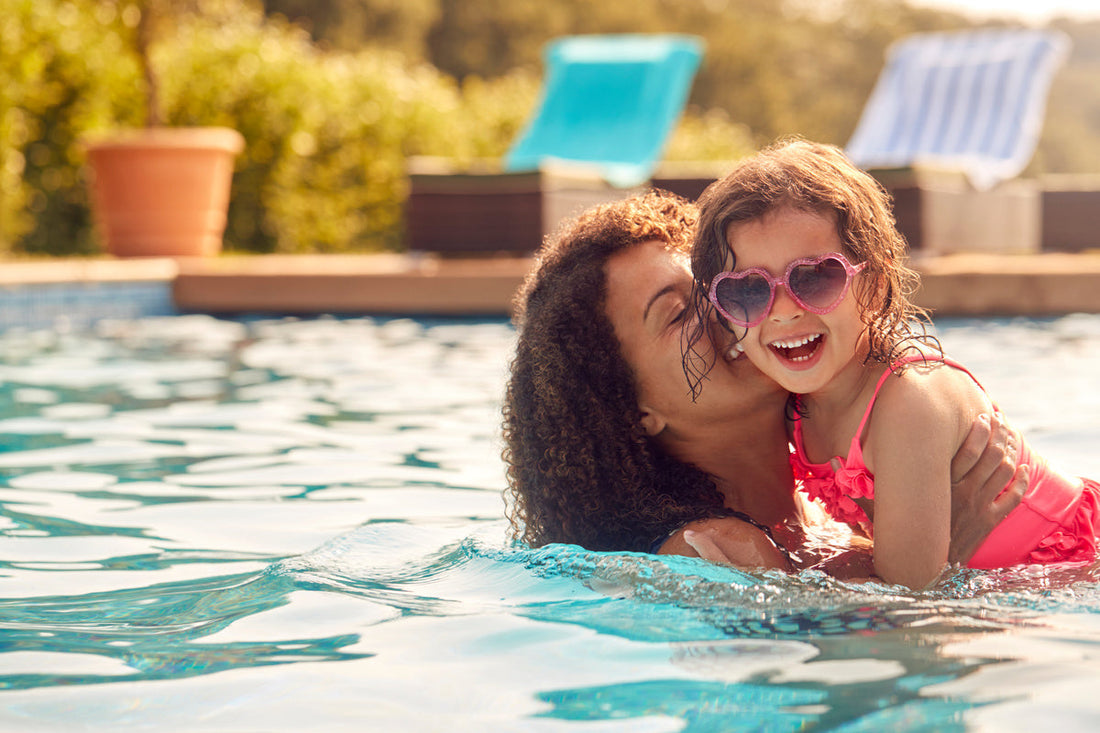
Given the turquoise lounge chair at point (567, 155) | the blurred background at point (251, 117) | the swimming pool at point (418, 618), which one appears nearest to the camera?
the swimming pool at point (418, 618)

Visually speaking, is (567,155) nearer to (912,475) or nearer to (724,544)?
(724,544)

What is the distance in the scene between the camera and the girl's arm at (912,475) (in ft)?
7.72

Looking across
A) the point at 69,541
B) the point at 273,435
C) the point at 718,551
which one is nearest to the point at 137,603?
the point at 69,541

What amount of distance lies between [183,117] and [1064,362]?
9686 millimetres

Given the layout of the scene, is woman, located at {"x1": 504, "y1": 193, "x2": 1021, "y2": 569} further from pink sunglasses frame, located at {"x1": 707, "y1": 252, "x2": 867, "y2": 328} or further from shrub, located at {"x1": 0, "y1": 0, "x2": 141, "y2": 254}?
shrub, located at {"x1": 0, "y1": 0, "x2": 141, "y2": 254}

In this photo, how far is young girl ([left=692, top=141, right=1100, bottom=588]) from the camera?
2.36 meters

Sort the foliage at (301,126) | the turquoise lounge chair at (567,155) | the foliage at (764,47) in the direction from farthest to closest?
1. the foliage at (764,47)
2. the foliage at (301,126)
3. the turquoise lounge chair at (567,155)

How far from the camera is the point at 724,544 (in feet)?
8.53

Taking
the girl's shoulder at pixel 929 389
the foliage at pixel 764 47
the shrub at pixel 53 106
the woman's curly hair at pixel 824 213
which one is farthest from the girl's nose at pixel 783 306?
the foliage at pixel 764 47

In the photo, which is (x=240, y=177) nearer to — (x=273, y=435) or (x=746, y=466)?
(x=273, y=435)

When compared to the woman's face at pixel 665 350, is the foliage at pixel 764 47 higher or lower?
higher

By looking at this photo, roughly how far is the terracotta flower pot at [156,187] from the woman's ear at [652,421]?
8.73 metres

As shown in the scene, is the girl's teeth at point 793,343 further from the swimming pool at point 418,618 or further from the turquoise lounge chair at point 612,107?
the turquoise lounge chair at point 612,107

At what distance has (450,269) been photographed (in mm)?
9234
